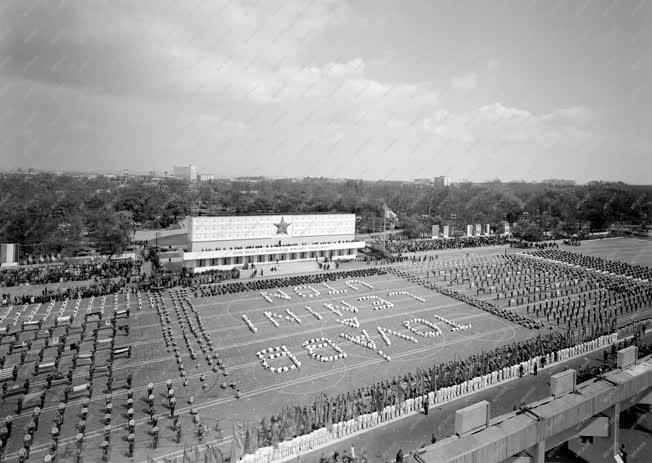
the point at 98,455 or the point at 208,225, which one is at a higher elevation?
the point at 208,225

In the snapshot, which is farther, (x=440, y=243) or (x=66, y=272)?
(x=440, y=243)

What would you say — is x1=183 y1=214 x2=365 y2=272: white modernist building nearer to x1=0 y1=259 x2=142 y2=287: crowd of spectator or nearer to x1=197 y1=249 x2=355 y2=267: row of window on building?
x1=197 y1=249 x2=355 y2=267: row of window on building

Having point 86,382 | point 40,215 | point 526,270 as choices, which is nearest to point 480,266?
point 526,270

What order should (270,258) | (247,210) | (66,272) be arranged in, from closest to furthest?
(66,272) → (270,258) → (247,210)

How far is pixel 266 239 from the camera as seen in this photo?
53.5 metres

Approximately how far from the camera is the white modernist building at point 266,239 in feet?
160

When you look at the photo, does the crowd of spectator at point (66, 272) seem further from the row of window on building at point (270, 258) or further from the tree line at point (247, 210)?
the row of window on building at point (270, 258)

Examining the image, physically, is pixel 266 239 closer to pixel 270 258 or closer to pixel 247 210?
pixel 270 258

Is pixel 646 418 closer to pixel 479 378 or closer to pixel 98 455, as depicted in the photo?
pixel 479 378

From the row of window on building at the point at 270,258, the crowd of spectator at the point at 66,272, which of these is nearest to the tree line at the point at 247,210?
the crowd of spectator at the point at 66,272

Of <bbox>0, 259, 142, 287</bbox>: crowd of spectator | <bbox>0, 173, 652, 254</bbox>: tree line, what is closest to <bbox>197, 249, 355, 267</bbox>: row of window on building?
Result: <bbox>0, 259, 142, 287</bbox>: crowd of spectator

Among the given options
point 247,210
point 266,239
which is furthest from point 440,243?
point 247,210

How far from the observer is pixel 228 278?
4506 centimetres

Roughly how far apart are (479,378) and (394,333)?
8.69m
